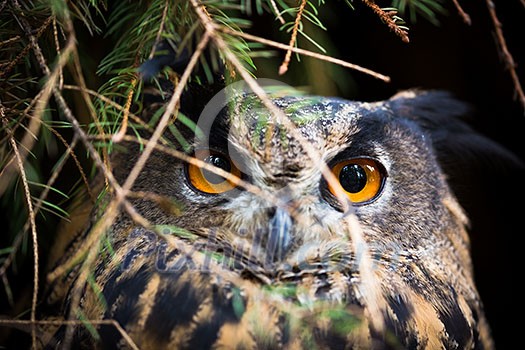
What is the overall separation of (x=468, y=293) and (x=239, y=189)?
73cm

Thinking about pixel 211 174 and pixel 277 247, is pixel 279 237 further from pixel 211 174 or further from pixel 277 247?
pixel 211 174

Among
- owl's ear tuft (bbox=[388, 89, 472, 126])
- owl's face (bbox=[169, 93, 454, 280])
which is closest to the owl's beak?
owl's face (bbox=[169, 93, 454, 280])

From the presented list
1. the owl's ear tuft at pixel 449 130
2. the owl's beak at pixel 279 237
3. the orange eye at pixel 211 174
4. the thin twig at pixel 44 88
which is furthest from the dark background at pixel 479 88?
the thin twig at pixel 44 88

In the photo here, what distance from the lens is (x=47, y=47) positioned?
1.36 meters

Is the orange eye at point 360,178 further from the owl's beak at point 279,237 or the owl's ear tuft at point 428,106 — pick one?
the owl's ear tuft at point 428,106

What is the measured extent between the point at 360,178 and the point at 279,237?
0.28 metres

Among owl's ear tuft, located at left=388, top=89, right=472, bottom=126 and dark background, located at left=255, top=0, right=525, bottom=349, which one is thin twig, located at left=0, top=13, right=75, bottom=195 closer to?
owl's ear tuft, located at left=388, top=89, right=472, bottom=126

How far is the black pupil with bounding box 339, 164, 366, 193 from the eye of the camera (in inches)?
57.4

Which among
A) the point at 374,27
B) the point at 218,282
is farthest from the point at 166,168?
the point at 374,27

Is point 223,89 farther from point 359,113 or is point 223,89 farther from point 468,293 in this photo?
point 468,293

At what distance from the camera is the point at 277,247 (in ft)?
4.28

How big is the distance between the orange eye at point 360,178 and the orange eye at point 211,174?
9.1 inches

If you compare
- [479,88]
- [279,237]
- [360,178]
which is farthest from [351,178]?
[479,88]

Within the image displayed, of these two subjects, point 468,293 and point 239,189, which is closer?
point 239,189
